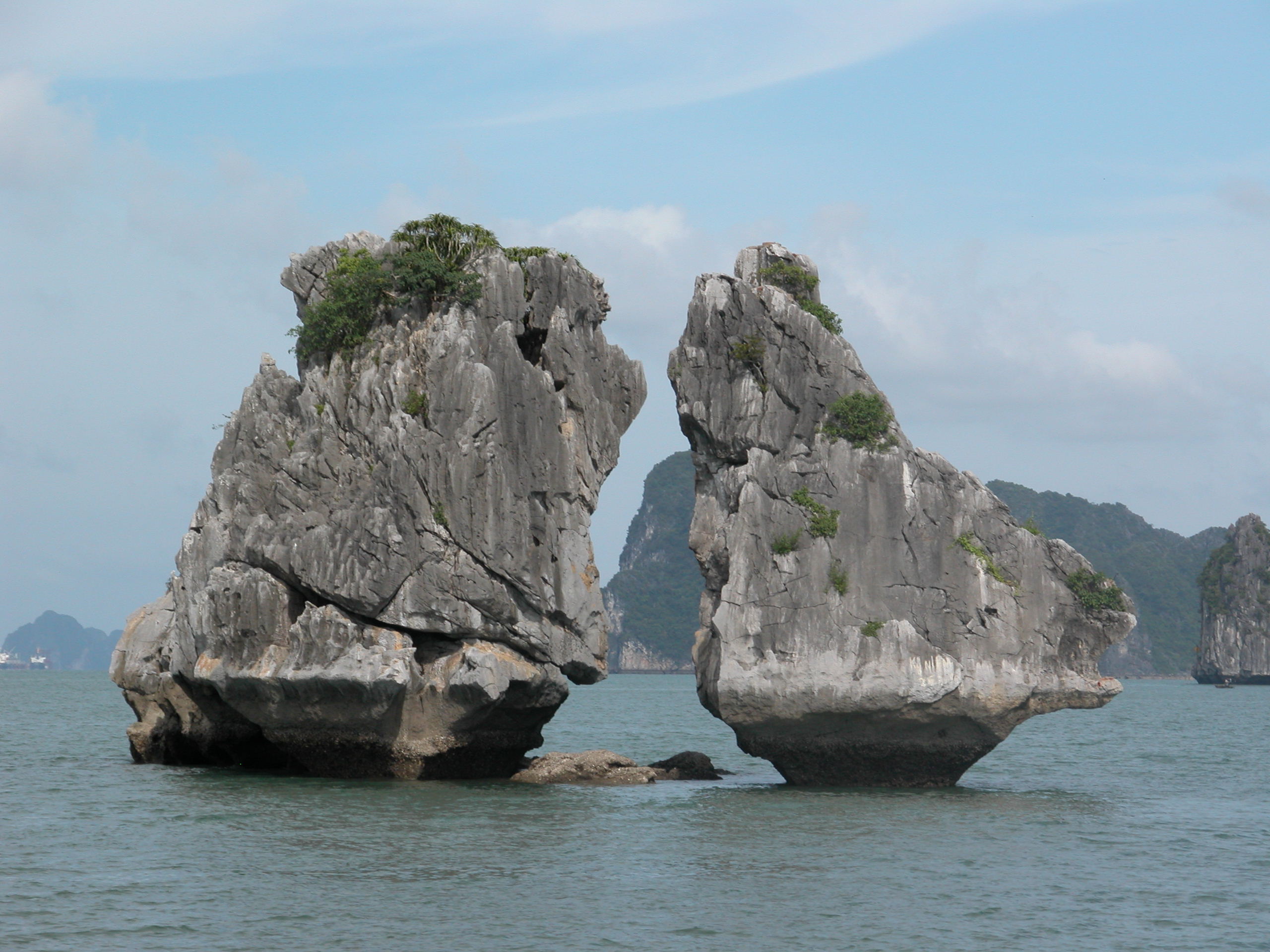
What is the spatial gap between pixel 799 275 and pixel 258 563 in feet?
50.7

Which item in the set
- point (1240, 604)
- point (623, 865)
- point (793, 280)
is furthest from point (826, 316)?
point (1240, 604)

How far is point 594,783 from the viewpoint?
34.6 m

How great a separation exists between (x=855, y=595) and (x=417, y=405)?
11.5 metres

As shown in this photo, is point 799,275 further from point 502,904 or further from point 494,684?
point 502,904

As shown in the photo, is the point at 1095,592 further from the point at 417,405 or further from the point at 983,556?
the point at 417,405

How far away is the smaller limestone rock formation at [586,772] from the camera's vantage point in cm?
3466

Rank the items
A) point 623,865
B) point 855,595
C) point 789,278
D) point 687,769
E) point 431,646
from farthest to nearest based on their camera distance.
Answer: point 687,769 → point 789,278 → point 431,646 → point 855,595 → point 623,865

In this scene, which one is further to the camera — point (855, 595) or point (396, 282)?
point (396, 282)

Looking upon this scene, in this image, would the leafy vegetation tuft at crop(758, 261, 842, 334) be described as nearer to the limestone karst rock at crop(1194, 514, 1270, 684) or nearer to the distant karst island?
the distant karst island

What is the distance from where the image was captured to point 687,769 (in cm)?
3697

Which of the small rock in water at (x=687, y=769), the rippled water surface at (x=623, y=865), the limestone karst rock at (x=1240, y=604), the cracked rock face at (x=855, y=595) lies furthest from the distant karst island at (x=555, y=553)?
the limestone karst rock at (x=1240, y=604)

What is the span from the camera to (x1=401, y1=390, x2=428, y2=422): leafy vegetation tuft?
33250mm

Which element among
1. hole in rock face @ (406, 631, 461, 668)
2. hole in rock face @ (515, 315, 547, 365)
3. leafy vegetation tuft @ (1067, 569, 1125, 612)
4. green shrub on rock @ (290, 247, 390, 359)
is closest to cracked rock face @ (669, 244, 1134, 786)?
leafy vegetation tuft @ (1067, 569, 1125, 612)

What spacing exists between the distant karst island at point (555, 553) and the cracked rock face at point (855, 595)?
59 millimetres
